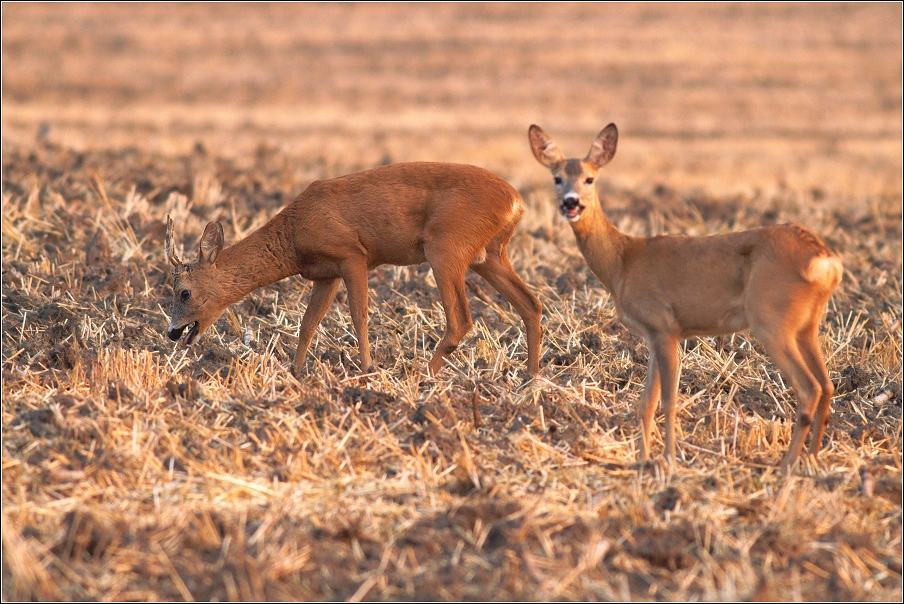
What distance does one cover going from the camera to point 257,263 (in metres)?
9.41

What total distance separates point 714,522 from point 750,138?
23126mm

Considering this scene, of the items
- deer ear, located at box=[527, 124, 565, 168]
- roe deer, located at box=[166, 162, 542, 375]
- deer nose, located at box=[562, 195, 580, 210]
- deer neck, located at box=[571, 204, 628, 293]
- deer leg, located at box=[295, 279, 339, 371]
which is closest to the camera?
deer nose, located at box=[562, 195, 580, 210]

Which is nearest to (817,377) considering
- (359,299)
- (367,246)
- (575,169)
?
(575,169)

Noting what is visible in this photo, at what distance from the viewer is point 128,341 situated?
9.27 m

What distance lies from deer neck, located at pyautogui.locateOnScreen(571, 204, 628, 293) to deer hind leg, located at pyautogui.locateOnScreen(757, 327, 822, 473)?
1.10 m

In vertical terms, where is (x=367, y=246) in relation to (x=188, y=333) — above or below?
above

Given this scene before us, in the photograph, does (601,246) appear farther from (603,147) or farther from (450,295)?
(450,295)

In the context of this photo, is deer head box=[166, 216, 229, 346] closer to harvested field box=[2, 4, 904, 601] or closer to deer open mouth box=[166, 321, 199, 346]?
deer open mouth box=[166, 321, 199, 346]

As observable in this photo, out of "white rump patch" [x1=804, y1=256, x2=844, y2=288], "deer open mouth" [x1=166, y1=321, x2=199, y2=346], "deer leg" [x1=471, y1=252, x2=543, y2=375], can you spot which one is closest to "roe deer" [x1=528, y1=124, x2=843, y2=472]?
"white rump patch" [x1=804, y1=256, x2=844, y2=288]

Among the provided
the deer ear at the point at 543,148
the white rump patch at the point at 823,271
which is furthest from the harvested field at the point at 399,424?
the deer ear at the point at 543,148

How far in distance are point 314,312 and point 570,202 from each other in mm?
2708

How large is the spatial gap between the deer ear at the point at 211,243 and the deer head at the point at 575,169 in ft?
8.88

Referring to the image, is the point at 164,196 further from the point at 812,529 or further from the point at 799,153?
the point at 799,153

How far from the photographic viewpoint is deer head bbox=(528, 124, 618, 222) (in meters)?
7.57
